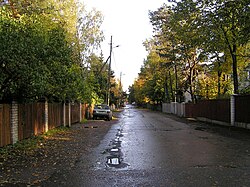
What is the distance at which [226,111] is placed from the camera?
870 inches

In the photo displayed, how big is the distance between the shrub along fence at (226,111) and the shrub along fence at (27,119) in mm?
10936

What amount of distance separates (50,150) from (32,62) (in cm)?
299

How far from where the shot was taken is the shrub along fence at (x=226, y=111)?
1902cm

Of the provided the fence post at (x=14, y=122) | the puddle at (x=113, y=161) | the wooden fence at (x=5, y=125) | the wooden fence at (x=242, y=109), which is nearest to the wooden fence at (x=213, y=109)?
the wooden fence at (x=242, y=109)

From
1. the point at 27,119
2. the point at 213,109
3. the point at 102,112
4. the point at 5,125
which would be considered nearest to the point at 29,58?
the point at 5,125

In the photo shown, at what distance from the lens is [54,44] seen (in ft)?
38.9

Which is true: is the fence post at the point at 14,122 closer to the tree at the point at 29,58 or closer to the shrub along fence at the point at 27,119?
the shrub along fence at the point at 27,119

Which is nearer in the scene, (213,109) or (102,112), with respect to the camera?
(213,109)

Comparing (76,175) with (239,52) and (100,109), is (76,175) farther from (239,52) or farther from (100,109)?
(100,109)

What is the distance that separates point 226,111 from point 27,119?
14053 millimetres

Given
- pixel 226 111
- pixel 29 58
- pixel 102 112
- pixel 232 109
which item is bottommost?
pixel 102 112

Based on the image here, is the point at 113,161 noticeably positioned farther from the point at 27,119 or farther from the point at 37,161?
the point at 27,119

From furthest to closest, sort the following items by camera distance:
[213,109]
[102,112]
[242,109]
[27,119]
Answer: [102,112]
[213,109]
[242,109]
[27,119]

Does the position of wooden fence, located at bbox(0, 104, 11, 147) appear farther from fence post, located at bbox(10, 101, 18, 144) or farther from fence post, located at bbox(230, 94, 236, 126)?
fence post, located at bbox(230, 94, 236, 126)
